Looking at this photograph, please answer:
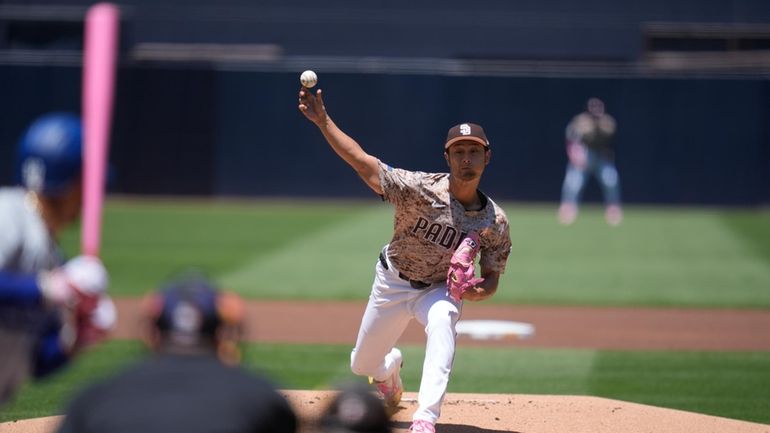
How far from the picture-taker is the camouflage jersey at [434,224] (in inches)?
250

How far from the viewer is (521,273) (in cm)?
1541

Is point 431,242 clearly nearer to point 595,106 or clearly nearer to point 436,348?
point 436,348

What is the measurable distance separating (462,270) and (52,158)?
116 inches

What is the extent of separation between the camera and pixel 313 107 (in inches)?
246

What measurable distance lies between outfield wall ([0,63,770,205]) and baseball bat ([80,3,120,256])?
2039 centimetres

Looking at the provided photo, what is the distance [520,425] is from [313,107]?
91.4 inches

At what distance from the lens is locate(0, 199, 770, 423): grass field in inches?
337

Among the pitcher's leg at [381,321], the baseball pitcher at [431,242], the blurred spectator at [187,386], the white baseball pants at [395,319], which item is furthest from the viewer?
the pitcher's leg at [381,321]

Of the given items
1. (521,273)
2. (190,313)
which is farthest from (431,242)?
(521,273)

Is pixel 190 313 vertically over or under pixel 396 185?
under

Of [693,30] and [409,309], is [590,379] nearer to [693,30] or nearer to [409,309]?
[409,309]

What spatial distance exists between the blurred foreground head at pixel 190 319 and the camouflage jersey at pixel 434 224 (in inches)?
131

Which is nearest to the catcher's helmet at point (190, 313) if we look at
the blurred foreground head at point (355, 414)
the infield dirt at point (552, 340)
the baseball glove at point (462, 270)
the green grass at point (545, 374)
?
the blurred foreground head at point (355, 414)

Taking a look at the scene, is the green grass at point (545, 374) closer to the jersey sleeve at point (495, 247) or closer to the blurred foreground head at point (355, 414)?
the jersey sleeve at point (495, 247)
